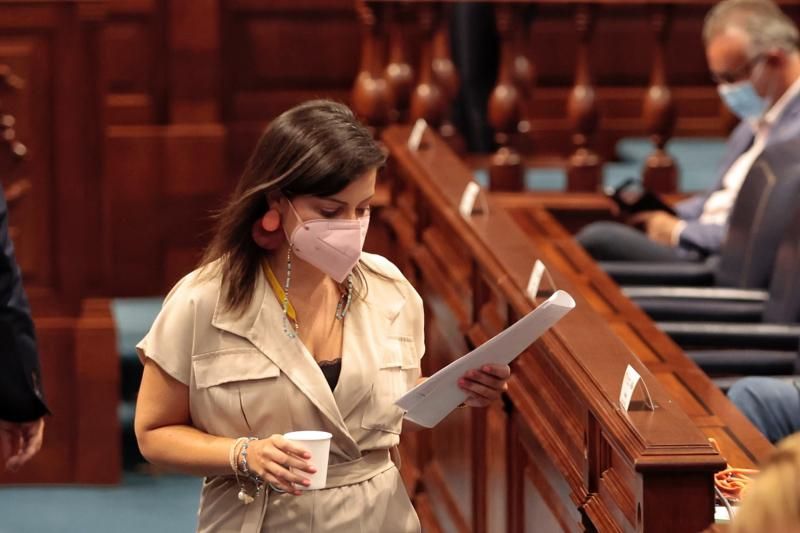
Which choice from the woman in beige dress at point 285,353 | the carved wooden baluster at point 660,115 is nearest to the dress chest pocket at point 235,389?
the woman in beige dress at point 285,353

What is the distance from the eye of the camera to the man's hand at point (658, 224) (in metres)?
5.89

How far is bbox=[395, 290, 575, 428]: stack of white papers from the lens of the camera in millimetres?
2543

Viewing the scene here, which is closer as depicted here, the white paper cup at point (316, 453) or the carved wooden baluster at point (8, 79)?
the white paper cup at point (316, 453)

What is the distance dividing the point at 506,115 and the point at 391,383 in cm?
349

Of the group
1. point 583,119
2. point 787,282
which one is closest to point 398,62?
point 583,119

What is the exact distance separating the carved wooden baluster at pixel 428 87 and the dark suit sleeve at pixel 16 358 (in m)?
2.97

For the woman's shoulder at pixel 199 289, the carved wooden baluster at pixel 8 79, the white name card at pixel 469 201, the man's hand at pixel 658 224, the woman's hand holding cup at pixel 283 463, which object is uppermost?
the carved wooden baluster at pixel 8 79

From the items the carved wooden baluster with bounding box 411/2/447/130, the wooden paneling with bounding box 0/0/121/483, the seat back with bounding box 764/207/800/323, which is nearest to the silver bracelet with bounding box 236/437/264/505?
the seat back with bounding box 764/207/800/323

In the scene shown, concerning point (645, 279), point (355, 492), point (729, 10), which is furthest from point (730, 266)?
point (355, 492)

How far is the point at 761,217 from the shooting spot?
16.7 ft

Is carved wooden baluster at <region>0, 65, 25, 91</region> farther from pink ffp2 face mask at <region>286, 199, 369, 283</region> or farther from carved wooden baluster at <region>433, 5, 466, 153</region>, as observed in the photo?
pink ffp2 face mask at <region>286, 199, 369, 283</region>

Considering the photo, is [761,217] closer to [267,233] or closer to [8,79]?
[8,79]

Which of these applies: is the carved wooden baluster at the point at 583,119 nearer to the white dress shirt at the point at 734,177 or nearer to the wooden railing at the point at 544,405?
the wooden railing at the point at 544,405

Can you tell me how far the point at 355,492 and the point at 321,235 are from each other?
427 mm
